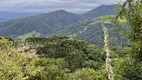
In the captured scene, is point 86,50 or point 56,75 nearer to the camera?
point 56,75

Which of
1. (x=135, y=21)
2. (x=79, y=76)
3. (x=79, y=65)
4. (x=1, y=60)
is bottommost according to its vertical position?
(x=79, y=65)

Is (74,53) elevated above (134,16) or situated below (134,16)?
below

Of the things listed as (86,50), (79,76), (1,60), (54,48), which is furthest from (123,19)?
(86,50)

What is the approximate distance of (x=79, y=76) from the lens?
66.4 meters

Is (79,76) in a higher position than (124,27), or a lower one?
lower

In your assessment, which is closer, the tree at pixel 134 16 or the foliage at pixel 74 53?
the tree at pixel 134 16

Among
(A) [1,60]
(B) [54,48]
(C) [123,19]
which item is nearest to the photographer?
(C) [123,19]

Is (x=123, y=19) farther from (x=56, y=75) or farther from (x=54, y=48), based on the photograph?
(x=54, y=48)

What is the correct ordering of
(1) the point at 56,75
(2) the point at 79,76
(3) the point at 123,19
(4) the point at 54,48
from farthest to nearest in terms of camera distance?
1. (4) the point at 54,48
2. (2) the point at 79,76
3. (1) the point at 56,75
4. (3) the point at 123,19

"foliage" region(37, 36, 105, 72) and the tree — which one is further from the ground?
the tree

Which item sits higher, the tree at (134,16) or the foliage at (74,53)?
the tree at (134,16)

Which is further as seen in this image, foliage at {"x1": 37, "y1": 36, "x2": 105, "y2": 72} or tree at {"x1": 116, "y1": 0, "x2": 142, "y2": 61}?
foliage at {"x1": 37, "y1": 36, "x2": 105, "y2": 72}

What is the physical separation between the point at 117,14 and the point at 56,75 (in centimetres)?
4035

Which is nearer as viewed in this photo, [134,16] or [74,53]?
[134,16]
